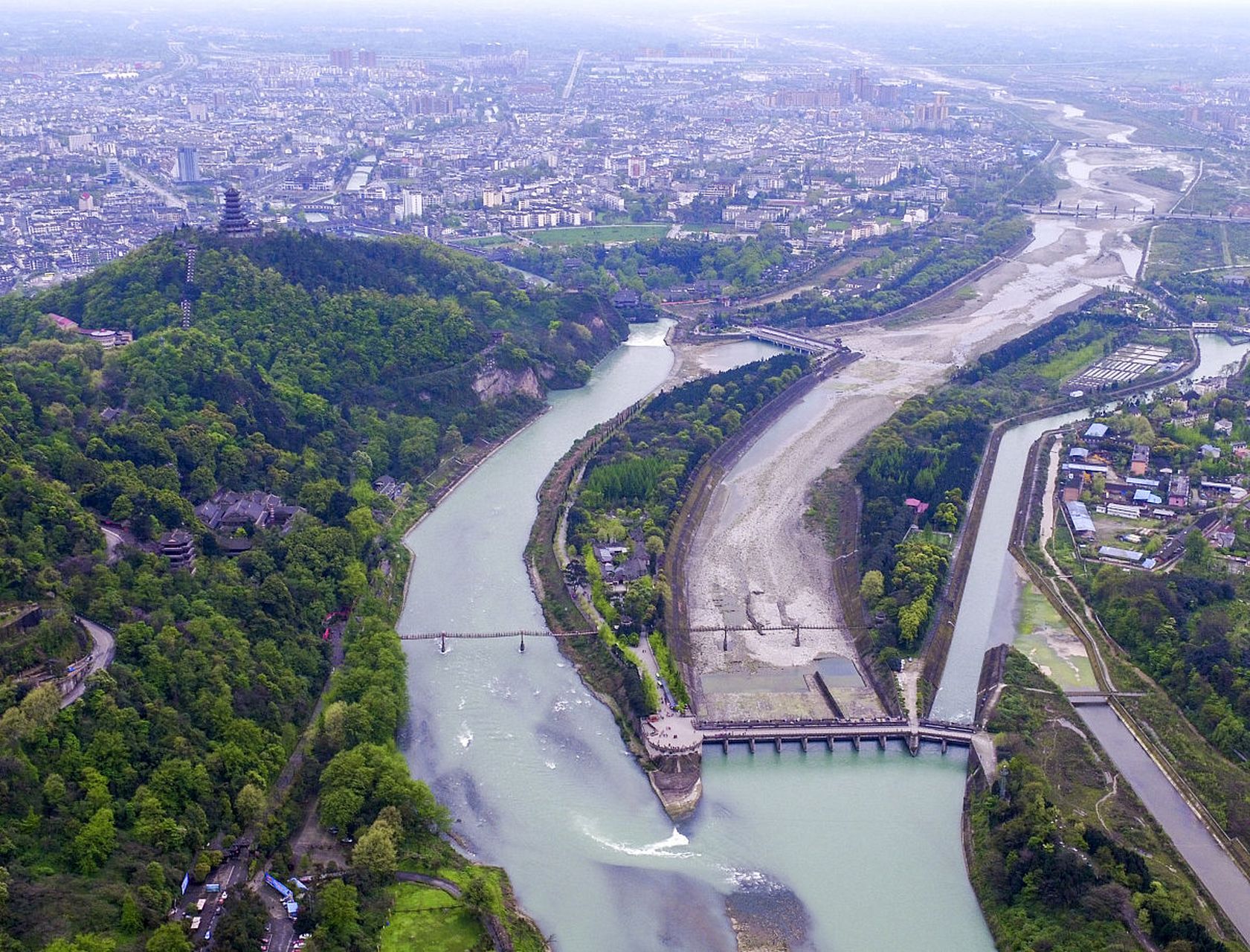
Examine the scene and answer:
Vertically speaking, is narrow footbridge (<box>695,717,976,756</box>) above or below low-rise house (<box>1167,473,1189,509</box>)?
above

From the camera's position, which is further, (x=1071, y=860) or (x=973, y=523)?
(x=973, y=523)

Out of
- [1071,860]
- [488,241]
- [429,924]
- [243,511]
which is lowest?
[488,241]

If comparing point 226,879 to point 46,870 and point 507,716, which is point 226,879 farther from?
point 507,716

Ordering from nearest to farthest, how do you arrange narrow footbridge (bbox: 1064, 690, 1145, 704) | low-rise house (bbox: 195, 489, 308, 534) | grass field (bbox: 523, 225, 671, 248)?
narrow footbridge (bbox: 1064, 690, 1145, 704)
low-rise house (bbox: 195, 489, 308, 534)
grass field (bbox: 523, 225, 671, 248)

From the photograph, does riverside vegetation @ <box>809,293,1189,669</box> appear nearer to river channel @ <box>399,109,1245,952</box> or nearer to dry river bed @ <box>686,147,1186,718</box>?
dry river bed @ <box>686,147,1186,718</box>

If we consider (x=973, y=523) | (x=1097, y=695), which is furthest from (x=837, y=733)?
(x=973, y=523)

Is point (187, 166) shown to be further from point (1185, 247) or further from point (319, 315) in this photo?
point (1185, 247)

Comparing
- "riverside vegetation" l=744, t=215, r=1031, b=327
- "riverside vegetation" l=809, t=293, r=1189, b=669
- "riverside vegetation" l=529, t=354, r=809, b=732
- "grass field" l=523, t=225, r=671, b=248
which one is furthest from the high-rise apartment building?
"riverside vegetation" l=809, t=293, r=1189, b=669

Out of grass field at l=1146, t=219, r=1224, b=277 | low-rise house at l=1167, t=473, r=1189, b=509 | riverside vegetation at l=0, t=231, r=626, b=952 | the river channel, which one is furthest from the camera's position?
grass field at l=1146, t=219, r=1224, b=277
